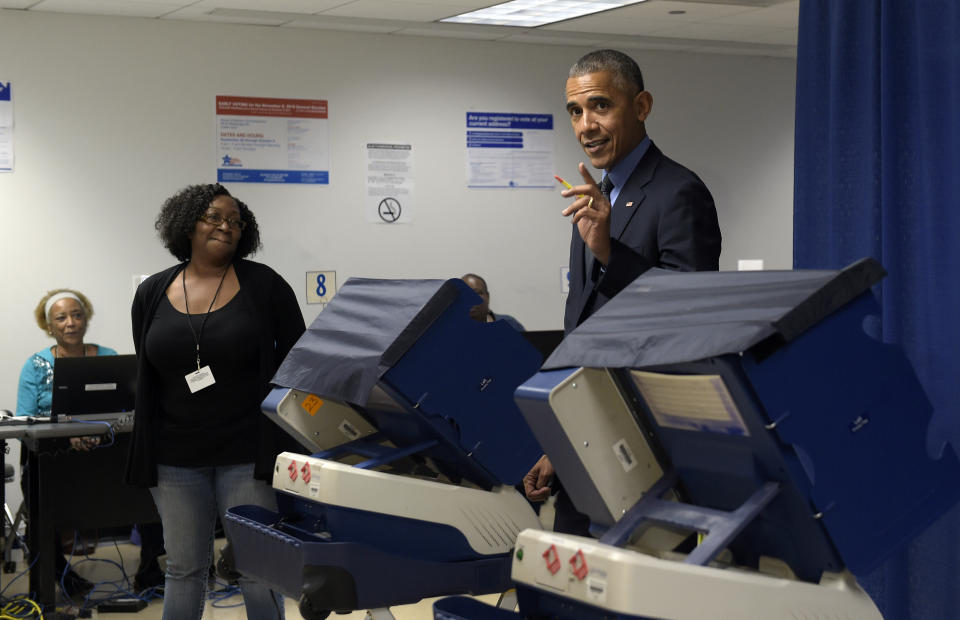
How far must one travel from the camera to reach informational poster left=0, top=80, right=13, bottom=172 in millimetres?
5570

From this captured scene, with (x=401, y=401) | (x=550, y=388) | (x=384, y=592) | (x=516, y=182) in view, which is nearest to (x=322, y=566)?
(x=384, y=592)

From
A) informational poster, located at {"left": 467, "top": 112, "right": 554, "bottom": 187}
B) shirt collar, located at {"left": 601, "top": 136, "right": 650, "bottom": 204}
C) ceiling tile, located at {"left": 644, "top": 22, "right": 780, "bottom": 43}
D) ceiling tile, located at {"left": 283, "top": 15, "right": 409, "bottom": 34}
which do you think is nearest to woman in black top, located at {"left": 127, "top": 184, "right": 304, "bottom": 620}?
shirt collar, located at {"left": 601, "top": 136, "right": 650, "bottom": 204}

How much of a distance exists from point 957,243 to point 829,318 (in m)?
1.01

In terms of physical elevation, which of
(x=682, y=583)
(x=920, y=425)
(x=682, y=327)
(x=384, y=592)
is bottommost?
(x=384, y=592)

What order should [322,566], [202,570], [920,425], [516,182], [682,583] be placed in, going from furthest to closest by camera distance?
[516,182]
[202,570]
[322,566]
[920,425]
[682,583]

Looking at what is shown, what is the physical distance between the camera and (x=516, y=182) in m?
6.71

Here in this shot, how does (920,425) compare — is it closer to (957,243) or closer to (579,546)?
(579,546)

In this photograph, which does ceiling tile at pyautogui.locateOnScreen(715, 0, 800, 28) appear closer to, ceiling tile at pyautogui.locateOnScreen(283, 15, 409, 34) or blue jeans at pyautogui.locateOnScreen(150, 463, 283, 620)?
ceiling tile at pyautogui.locateOnScreen(283, 15, 409, 34)

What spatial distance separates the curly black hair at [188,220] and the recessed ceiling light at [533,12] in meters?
3.00

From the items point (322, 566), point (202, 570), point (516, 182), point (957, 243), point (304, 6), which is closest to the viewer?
point (322, 566)

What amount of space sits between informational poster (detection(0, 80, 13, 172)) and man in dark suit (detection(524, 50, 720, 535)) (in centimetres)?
452

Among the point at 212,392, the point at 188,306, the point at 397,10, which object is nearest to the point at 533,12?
the point at 397,10

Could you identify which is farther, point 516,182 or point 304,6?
point 516,182

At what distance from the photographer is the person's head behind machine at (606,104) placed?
185cm
